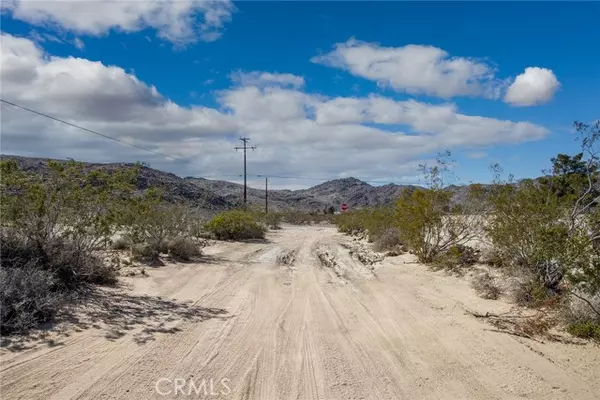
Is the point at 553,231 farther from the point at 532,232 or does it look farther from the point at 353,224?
the point at 353,224

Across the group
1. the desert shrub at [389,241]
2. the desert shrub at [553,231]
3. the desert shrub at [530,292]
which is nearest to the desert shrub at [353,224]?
the desert shrub at [389,241]

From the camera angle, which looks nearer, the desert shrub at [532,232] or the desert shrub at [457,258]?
the desert shrub at [532,232]

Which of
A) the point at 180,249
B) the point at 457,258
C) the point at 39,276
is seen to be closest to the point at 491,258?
the point at 457,258

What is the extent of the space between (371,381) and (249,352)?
1.84 meters

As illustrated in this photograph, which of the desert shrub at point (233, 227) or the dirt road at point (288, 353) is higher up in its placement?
the desert shrub at point (233, 227)

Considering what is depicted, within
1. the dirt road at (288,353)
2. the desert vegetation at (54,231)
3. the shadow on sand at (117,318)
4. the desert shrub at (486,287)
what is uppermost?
the desert vegetation at (54,231)

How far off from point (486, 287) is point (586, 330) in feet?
11.1

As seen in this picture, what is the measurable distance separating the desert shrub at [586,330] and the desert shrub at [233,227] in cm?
2132

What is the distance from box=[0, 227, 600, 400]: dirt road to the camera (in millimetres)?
5648

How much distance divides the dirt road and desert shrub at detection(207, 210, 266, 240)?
16.0 m

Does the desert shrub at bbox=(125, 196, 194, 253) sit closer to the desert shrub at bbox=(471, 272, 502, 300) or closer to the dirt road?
the dirt road

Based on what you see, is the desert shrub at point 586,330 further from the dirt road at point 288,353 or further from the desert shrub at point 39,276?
the desert shrub at point 39,276

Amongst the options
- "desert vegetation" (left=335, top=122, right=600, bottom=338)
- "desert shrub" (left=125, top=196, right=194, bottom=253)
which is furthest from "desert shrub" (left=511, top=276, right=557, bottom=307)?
"desert shrub" (left=125, top=196, right=194, bottom=253)

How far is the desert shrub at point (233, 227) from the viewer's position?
27.2 meters
